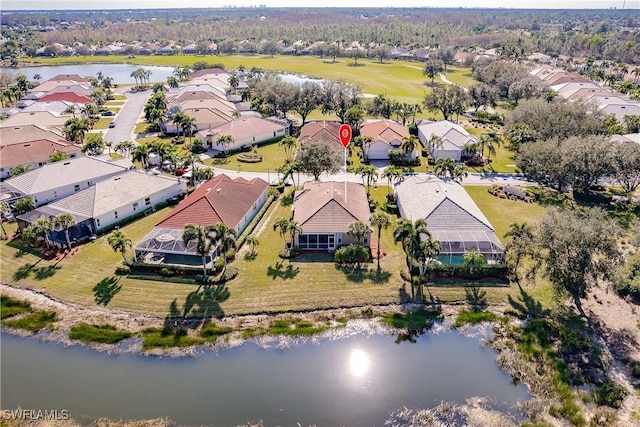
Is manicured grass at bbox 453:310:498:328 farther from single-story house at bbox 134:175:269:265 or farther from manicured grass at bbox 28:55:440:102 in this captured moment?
manicured grass at bbox 28:55:440:102

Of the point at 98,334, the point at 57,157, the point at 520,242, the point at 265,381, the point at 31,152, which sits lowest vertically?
the point at 265,381

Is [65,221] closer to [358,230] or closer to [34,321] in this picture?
[34,321]

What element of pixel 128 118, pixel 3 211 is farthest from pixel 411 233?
pixel 128 118

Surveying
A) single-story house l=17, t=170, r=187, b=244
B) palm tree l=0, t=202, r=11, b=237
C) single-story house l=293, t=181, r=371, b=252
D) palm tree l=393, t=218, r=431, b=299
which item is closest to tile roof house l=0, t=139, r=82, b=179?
palm tree l=0, t=202, r=11, b=237

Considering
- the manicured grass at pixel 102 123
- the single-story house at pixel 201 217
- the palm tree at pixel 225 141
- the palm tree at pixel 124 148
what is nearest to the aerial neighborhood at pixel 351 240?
the single-story house at pixel 201 217

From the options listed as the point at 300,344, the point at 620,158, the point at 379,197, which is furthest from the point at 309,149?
the point at 620,158

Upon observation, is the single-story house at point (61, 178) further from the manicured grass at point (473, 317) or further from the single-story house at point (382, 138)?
the manicured grass at point (473, 317)

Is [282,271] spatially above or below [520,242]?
below
